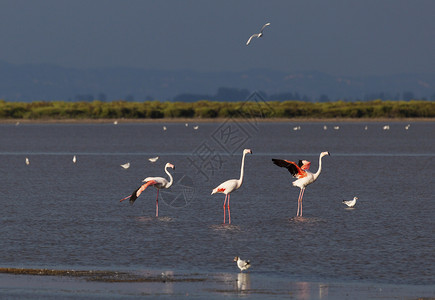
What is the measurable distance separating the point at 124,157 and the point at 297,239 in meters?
28.7

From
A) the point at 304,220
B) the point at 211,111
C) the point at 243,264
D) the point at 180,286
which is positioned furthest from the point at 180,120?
the point at 180,286

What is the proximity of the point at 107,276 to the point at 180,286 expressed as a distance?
1187mm

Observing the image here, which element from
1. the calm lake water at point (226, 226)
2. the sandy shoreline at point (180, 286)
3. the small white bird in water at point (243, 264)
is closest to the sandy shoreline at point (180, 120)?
the calm lake water at point (226, 226)

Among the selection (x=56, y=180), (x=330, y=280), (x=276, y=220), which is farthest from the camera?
(x=56, y=180)

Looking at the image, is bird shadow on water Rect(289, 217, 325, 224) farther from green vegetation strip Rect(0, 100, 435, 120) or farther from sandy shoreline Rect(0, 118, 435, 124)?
sandy shoreline Rect(0, 118, 435, 124)

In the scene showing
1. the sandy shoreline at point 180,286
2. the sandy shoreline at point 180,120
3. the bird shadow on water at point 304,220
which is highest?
the sandy shoreline at point 180,120

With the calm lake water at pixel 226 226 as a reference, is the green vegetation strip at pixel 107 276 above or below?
below

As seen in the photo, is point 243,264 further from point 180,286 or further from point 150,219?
point 150,219

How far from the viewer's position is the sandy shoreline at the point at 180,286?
1138 centimetres

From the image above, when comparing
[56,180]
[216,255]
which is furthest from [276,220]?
[56,180]

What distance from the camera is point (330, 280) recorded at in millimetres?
12500

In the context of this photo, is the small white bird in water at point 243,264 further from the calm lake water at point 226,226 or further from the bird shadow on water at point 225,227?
the bird shadow on water at point 225,227

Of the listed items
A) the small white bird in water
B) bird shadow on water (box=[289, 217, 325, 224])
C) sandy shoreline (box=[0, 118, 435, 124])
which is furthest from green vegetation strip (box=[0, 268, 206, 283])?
sandy shoreline (box=[0, 118, 435, 124])

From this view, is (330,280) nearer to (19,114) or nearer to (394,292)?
(394,292)
